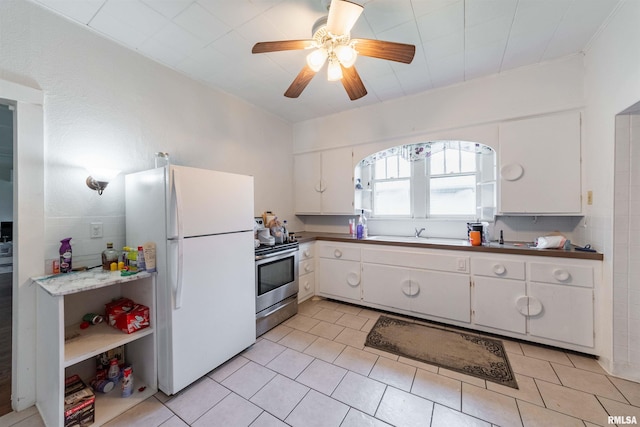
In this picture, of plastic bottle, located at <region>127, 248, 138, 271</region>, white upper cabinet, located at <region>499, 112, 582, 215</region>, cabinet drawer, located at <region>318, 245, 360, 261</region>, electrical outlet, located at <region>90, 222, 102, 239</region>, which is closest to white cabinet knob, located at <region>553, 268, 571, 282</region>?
white upper cabinet, located at <region>499, 112, 582, 215</region>

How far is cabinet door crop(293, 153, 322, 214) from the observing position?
141 inches

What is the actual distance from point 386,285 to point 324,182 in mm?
1633

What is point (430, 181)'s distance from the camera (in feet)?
10.1

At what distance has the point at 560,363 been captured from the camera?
6.15ft

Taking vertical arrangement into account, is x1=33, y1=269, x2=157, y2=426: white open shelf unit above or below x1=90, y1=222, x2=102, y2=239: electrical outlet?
below

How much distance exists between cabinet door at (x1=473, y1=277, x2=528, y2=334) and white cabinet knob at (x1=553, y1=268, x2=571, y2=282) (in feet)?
0.76

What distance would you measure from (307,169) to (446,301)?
8.10 feet

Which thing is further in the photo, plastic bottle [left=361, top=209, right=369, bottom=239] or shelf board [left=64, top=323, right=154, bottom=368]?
plastic bottle [left=361, top=209, right=369, bottom=239]

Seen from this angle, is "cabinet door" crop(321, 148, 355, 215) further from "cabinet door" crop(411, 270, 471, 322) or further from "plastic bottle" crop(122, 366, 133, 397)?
"plastic bottle" crop(122, 366, 133, 397)

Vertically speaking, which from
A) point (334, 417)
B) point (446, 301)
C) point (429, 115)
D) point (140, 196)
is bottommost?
point (334, 417)

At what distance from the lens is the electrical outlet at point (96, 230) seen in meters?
1.79

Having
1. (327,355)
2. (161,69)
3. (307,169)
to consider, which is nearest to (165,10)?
(161,69)

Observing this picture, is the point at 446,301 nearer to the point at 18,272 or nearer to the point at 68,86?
the point at 18,272

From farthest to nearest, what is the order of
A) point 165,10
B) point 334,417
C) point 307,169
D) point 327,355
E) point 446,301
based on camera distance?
point 307,169, point 446,301, point 327,355, point 165,10, point 334,417
